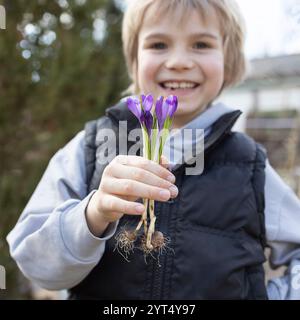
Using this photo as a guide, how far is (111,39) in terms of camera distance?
1712mm

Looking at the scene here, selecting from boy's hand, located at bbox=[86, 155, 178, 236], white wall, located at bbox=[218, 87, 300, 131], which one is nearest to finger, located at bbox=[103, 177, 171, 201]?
boy's hand, located at bbox=[86, 155, 178, 236]

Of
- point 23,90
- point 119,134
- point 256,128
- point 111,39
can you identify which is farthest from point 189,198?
point 256,128

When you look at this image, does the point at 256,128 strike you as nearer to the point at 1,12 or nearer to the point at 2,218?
the point at 2,218

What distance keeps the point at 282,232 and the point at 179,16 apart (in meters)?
0.36

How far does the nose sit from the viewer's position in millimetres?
654

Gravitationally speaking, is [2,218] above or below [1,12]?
below

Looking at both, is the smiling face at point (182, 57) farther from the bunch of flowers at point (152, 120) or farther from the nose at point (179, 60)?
the bunch of flowers at point (152, 120)

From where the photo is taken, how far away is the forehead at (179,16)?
0.66 meters

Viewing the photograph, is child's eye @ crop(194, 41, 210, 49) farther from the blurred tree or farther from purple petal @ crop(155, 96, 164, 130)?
the blurred tree

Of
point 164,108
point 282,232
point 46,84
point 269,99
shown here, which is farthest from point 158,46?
point 269,99

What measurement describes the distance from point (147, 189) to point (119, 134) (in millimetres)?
250

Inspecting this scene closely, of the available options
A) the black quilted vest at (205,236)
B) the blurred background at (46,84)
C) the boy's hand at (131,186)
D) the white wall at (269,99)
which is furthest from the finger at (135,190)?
the white wall at (269,99)

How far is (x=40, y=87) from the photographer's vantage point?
146 centimetres
